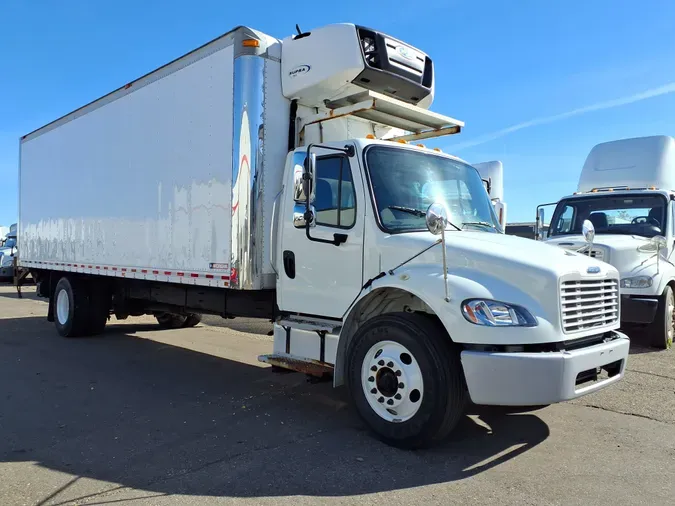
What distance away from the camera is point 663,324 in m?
8.39

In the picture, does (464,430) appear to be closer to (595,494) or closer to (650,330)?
(595,494)

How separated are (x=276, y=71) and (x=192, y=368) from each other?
3.96m

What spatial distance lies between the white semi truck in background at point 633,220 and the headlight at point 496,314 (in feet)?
16.3

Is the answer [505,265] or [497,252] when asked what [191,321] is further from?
[505,265]

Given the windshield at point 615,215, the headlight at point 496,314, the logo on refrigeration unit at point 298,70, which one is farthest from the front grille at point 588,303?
the windshield at point 615,215

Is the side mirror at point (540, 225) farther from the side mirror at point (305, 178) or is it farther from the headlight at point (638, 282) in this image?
the side mirror at point (305, 178)

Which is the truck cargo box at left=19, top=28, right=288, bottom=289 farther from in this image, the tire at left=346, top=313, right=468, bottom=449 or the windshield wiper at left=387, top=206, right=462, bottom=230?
the tire at left=346, top=313, right=468, bottom=449

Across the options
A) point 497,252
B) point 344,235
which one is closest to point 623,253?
point 497,252

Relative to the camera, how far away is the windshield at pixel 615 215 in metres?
9.27

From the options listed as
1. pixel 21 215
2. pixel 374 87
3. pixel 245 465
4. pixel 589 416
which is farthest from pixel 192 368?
pixel 21 215

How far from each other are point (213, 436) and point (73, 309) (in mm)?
5862

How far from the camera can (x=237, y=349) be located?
8.79 metres

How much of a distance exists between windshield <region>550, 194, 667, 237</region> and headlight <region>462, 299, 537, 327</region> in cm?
648

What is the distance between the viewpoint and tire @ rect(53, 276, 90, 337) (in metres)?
9.42
